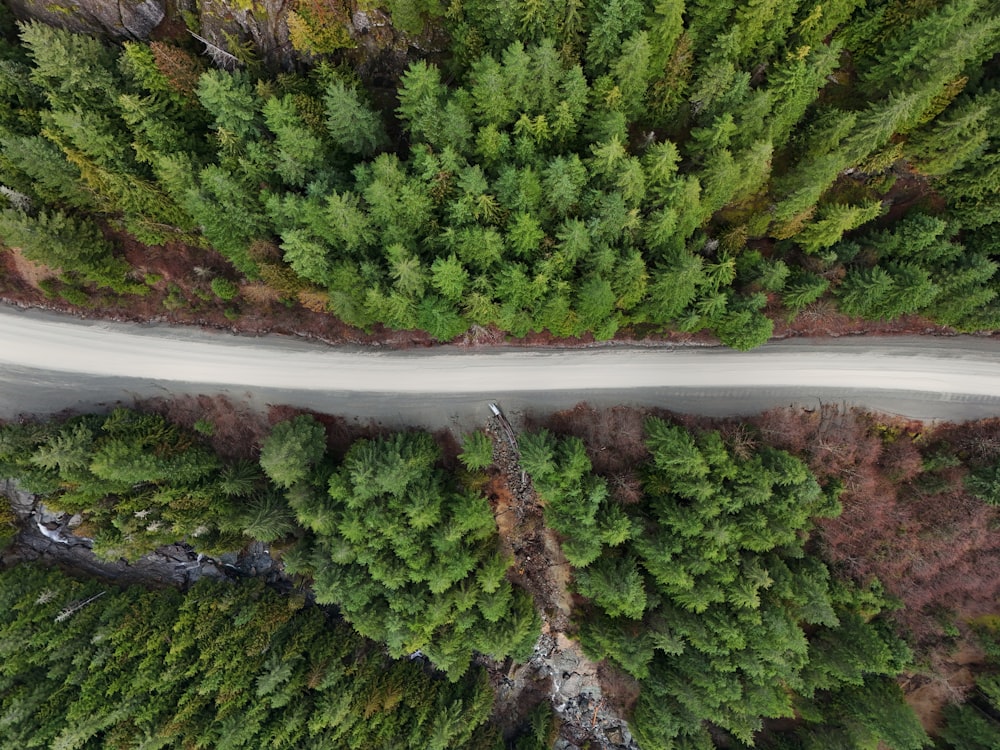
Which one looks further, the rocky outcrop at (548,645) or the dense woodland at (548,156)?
the rocky outcrop at (548,645)

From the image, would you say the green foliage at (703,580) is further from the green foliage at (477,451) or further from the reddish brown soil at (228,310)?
the reddish brown soil at (228,310)

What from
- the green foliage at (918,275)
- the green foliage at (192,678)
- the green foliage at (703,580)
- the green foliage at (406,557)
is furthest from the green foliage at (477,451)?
the green foliage at (918,275)

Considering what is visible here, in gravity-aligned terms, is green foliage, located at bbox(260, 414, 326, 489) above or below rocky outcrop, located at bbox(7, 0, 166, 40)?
below

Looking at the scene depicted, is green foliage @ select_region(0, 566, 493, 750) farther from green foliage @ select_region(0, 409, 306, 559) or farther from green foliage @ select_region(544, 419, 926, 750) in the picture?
green foliage @ select_region(544, 419, 926, 750)

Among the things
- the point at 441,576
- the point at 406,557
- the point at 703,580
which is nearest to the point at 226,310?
the point at 406,557

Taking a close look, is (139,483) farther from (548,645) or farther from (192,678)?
(548,645)

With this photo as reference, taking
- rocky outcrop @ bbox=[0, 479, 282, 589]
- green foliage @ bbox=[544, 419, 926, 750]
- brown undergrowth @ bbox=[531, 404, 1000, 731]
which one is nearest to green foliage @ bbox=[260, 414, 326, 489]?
rocky outcrop @ bbox=[0, 479, 282, 589]

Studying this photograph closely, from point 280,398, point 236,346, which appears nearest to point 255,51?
point 236,346
